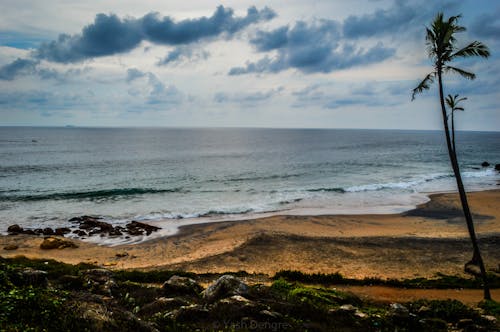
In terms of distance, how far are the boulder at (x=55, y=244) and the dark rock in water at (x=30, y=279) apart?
14999mm

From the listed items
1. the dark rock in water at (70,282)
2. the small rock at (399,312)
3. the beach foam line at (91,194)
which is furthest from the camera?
the beach foam line at (91,194)

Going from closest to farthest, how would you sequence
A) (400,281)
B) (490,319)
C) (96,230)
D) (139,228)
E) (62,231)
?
1. (490,319)
2. (400,281)
3. (62,231)
4. (96,230)
5. (139,228)

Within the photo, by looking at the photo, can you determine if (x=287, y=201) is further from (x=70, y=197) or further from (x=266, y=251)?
(x=70, y=197)

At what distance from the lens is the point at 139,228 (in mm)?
27922

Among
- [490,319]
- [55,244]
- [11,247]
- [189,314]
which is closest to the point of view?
[189,314]

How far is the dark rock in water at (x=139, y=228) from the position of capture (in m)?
26.8

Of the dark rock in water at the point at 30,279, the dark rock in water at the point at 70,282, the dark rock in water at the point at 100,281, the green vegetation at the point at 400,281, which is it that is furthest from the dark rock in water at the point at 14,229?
the green vegetation at the point at 400,281

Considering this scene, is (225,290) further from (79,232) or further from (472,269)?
(79,232)

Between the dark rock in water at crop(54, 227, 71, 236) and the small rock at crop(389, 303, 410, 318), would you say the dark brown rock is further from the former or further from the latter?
the small rock at crop(389, 303, 410, 318)

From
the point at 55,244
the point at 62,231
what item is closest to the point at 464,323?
the point at 55,244

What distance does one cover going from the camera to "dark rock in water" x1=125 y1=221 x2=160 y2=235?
2684 centimetres

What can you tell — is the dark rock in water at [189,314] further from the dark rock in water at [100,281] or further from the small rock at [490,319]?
the small rock at [490,319]

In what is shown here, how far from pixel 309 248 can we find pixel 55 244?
60.0 ft

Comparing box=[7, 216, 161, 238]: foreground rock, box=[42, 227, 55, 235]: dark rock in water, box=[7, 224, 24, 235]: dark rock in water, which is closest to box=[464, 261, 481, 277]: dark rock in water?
box=[7, 216, 161, 238]: foreground rock
